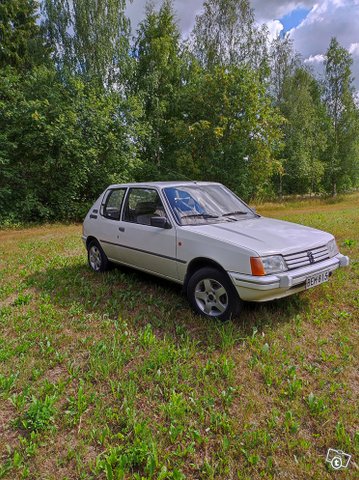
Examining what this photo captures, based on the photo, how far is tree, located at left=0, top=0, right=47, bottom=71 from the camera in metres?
18.9

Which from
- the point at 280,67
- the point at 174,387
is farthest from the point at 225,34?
the point at 174,387

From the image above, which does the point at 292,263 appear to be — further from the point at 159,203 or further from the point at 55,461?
the point at 55,461

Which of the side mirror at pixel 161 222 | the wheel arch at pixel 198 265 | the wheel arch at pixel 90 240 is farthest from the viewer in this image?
the wheel arch at pixel 90 240

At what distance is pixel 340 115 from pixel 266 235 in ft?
98.6

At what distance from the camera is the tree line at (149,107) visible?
14.1 metres

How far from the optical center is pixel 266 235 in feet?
12.1

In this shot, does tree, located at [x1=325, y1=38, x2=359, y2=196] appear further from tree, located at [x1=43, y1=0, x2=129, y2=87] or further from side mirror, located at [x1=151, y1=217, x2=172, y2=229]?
side mirror, located at [x1=151, y1=217, x2=172, y2=229]

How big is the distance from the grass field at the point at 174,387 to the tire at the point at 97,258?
101 cm

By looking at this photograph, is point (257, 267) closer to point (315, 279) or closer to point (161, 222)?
point (315, 279)

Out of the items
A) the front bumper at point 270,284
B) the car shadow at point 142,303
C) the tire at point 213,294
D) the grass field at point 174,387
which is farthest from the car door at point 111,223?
the front bumper at point 270,284

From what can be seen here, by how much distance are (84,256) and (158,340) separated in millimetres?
4207

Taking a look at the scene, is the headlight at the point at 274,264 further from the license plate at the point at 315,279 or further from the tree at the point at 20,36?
the tree at the point at 20,36

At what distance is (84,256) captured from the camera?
7.08m

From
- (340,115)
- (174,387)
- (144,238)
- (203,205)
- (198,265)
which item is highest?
(340,115)
